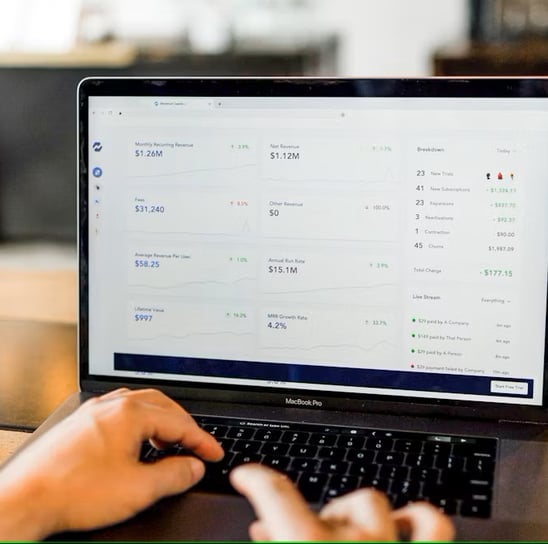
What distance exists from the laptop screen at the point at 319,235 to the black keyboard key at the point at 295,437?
2.4 inches

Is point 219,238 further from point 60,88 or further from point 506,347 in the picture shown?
point 60,88

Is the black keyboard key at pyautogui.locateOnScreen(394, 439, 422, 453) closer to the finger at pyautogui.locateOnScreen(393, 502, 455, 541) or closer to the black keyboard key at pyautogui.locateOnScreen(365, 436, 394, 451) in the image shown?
the black keyboard key at pyautogui.locateOnScreen(365, 436, 394, 451)

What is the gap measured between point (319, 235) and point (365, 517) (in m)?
0.34

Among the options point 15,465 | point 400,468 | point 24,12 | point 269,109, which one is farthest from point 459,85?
point 24,12

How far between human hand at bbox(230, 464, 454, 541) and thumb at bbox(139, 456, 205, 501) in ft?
0.36

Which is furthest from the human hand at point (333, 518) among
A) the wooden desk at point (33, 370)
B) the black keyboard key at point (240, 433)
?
the wooden desk at point (33, 370)

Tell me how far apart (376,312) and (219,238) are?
0.52ft

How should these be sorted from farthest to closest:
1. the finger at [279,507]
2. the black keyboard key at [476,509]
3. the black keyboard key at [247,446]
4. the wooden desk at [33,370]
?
the wooden desk at [33,370]
the black keyboard key at [247,446]
the black keyboard key at [476,509]
the finger at [279,507]

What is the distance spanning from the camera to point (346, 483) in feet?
2.27

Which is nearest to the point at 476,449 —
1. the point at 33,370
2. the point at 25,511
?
the point at 25,511

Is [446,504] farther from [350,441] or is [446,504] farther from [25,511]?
[25,511]

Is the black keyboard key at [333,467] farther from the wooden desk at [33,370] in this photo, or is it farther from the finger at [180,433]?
the wooden desk at [33,370]

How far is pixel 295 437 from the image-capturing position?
0.78m

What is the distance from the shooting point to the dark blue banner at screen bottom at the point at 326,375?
80 cm
